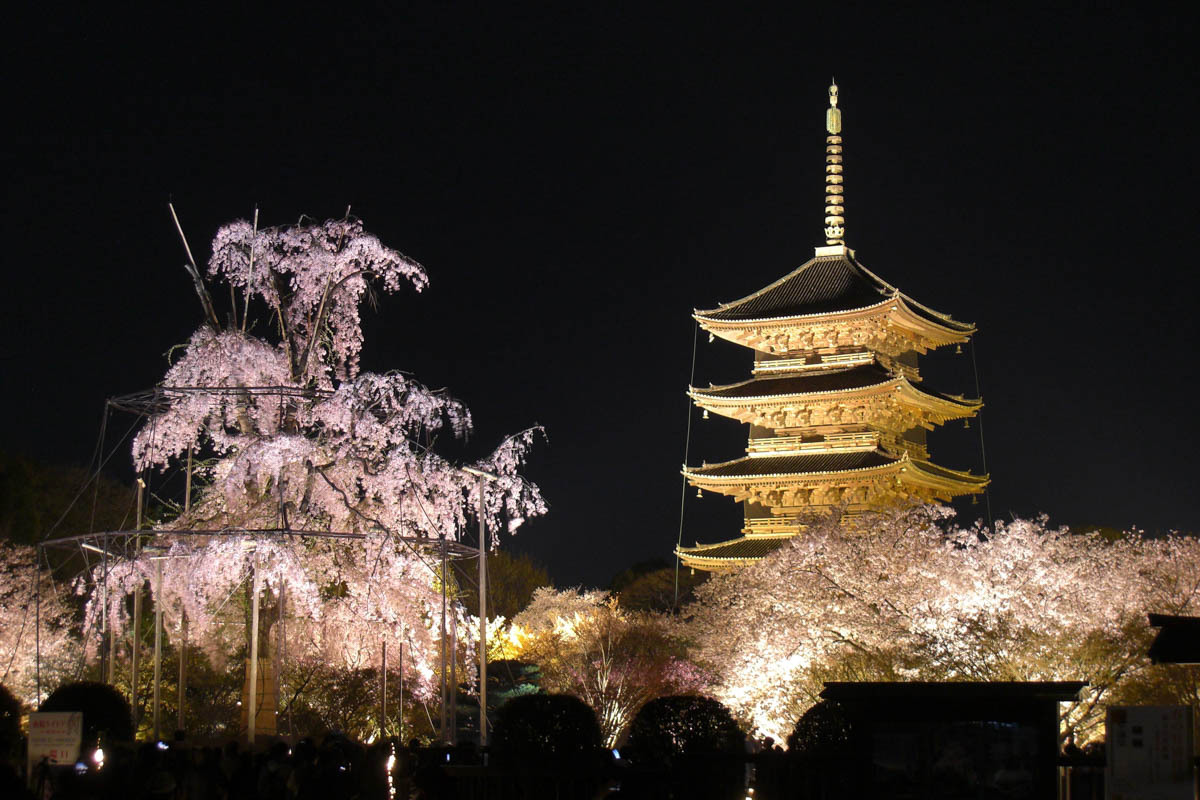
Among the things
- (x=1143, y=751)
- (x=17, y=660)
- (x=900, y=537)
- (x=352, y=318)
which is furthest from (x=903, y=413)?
(x=1143, y=751)

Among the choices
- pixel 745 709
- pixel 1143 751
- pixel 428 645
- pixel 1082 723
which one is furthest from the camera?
pixel 745 709

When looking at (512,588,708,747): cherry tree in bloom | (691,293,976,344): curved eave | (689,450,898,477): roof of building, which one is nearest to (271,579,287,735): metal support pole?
(512,588,708,747): cherry tree in bloom

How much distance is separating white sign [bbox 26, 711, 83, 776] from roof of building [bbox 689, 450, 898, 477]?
31.7m

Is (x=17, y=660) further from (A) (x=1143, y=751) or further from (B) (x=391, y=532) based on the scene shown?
(A) (x=1143, y=751)

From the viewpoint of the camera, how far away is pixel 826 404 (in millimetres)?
46062

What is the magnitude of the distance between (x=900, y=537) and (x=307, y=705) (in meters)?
13.8

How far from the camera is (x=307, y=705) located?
27.9m

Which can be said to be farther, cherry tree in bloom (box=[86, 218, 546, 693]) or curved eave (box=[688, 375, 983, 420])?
curved eave (box=[688, 375, 983, 420])

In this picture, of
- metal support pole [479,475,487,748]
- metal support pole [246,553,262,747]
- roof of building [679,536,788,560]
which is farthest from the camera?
roof of building [679,536,788,560]

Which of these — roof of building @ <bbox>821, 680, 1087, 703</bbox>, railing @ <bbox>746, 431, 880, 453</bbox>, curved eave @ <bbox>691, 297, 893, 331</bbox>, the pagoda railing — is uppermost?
curved eave @ <bbox>691, 297, 893, 331</bbox>

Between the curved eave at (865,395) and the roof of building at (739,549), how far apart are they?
4.62m

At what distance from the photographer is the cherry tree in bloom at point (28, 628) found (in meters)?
32.8

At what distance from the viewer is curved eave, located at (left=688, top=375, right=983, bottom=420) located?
1754 inches

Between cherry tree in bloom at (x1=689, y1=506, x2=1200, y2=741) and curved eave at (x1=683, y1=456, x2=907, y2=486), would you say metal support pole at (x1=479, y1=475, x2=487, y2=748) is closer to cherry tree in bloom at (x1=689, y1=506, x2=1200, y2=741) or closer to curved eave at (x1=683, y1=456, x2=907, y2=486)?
cherry tree in bloom at (x1=689, y1=506, x2=1200, y2=741)
